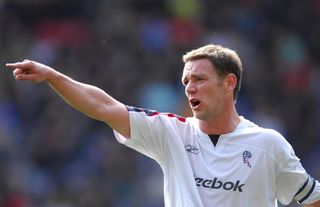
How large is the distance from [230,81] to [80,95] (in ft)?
3.37

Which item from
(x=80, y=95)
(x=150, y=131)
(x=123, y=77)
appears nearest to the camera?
(x=80, y=95)

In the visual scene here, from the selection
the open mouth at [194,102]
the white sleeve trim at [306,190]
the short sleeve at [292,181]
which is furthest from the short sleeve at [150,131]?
the white sleeve trim at [306,190]

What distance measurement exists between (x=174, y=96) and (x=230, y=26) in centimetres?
238

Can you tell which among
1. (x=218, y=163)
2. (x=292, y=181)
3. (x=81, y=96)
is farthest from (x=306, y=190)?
(x=81, y=96)

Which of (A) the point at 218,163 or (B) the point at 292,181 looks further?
(B) the point at 292,181

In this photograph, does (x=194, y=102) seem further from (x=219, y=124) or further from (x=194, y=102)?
(x=219, y=124)

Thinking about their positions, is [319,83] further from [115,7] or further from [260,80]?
[115,7]

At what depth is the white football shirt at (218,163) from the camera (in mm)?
6320

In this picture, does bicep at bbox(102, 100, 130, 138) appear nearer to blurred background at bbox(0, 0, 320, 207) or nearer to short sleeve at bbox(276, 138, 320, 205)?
short sleeve at bbox(276, 138, 320, 205)

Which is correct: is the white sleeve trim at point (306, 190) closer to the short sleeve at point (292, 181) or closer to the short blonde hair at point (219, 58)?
the short sleeve at point (292, 181)

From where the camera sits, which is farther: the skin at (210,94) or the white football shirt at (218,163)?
the skin at (210,94)

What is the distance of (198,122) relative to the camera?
6.62 meters

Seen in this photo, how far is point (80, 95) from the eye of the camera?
6105 millimetres

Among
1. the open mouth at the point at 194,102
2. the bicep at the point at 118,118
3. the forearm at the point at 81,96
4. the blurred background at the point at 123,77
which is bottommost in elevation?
the blurred background at the point at 123,77
